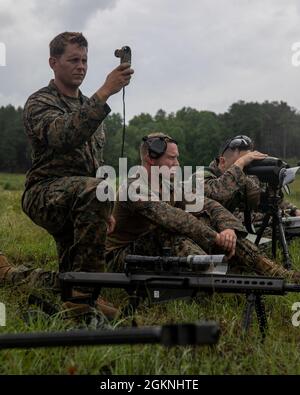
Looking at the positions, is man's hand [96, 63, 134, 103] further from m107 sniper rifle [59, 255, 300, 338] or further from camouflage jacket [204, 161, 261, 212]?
camouflage jacket [204, 161, 261, 212]

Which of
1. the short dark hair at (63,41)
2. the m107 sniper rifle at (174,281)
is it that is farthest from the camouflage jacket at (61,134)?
the m107 sniper rifle at (174,281)

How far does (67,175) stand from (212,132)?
6966cm

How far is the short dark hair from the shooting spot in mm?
5398

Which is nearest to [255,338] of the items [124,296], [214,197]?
[124,296]

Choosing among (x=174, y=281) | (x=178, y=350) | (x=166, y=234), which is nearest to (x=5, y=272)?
(x=166, y=234)

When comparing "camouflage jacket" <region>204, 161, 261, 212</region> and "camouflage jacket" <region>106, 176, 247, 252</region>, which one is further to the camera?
"camouflage jacket" <region>204, 161, 261, 212</region>

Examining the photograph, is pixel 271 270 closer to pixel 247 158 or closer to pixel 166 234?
pixel 166 234

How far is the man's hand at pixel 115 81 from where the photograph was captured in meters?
4.69

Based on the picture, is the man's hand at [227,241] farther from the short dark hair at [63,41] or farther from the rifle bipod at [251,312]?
the short dark hair at [63,41]

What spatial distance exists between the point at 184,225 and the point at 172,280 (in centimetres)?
132

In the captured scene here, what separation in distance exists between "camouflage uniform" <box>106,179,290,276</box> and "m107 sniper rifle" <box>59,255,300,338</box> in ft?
3.63

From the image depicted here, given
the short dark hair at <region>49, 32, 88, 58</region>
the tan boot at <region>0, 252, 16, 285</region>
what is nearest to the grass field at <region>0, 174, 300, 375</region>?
the tan boot at <region>0, 252, 16, 285</region>

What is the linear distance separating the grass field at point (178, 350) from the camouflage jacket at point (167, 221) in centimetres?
69
